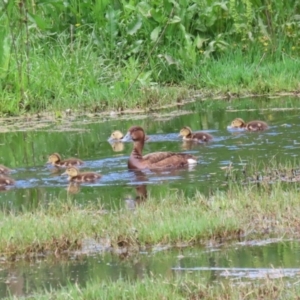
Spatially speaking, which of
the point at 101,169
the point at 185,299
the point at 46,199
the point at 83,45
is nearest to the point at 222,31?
the point at 83,45

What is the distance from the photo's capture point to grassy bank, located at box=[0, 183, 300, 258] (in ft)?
25.0

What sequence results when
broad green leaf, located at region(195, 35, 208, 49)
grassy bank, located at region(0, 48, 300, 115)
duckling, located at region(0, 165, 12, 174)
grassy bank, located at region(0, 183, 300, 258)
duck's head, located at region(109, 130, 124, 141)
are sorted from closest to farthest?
grassy bank, located at region(0, 183, 300, 258) < duckling, located at region(0, 165, 12, 174) < duck's head, located at region(109, 130, 124, 141) < grassy bank, located at region(0, 48, 300, 115) < broad green leaf, located at region(195, 35, 208, 49)

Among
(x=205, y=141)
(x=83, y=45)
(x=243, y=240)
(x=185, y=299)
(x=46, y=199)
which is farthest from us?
(x=83, y=45)

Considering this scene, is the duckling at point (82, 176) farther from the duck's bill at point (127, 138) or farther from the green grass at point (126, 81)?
the green grass at point (126, 81)

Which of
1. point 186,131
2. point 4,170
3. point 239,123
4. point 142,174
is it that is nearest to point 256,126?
point 239,123

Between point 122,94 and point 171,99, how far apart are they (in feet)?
2.69

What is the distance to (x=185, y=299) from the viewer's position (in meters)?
5.96

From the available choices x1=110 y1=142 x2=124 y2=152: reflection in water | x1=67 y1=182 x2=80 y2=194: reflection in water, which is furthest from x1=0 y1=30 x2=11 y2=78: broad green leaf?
x1=67 y1=182 x2=80 y2=194: reflection in water

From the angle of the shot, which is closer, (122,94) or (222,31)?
(122,94)

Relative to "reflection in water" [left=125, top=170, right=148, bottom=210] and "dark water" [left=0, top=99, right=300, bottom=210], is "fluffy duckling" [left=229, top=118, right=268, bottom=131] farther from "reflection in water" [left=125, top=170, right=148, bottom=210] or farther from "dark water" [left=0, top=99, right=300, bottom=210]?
"reflection in water" [left=125, top=170, right=148, bottom=210]

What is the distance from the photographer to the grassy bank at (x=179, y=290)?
235 inches

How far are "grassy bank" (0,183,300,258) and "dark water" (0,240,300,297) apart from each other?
19cm

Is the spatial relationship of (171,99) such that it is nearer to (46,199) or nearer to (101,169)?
(101,169)

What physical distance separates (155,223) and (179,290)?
69.0 inches
